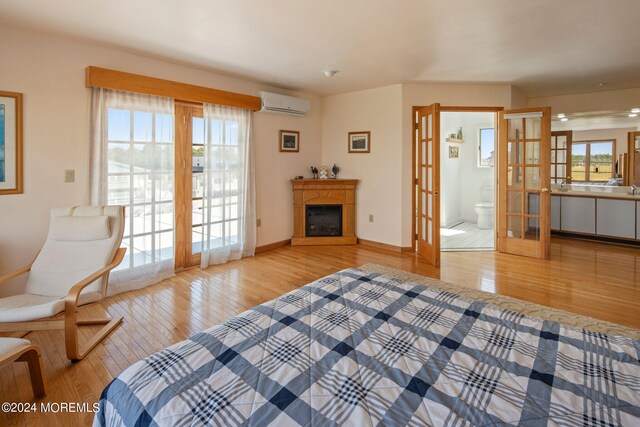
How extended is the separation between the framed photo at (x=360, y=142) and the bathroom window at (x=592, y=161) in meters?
4.78

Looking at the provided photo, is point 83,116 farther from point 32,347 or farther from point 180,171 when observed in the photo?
point 32,347

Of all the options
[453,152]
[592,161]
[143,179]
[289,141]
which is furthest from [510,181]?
[143,179]

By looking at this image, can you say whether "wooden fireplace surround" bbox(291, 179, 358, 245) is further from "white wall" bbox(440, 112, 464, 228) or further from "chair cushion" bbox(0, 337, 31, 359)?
"chair cushion" bbox(0, 337, 31, 359)

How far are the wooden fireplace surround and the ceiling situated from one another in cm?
167

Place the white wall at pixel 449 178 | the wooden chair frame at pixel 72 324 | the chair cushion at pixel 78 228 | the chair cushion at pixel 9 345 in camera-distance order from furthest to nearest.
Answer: the white wall at pixel 449 178
the chair cushion at pixel 78 228
the wooden chair frame at pixel 72 324
the chair cushion at pixel 9 345

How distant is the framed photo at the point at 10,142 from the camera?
2.91 m

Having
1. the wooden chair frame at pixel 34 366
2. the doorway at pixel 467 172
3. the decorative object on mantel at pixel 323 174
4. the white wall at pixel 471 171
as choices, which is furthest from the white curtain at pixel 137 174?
the white wall at pixel 471 171

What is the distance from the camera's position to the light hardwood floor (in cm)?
214

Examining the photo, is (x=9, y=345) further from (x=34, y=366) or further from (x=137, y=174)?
(x=137, y=174)

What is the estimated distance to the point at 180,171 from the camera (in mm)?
4219

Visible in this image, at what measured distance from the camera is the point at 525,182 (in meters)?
4.88

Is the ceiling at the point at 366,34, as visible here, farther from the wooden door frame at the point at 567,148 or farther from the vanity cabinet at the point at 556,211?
the vanity cabinet at the point at 556,211

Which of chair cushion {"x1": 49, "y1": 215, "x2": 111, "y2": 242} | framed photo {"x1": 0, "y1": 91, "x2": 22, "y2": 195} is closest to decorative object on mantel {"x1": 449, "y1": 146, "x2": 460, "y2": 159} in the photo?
chair cushion {"x1": 49, "y1": 215, "x2": 111, "y2": 242}

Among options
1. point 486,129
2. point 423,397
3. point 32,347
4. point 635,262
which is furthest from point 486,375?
point 486,129
